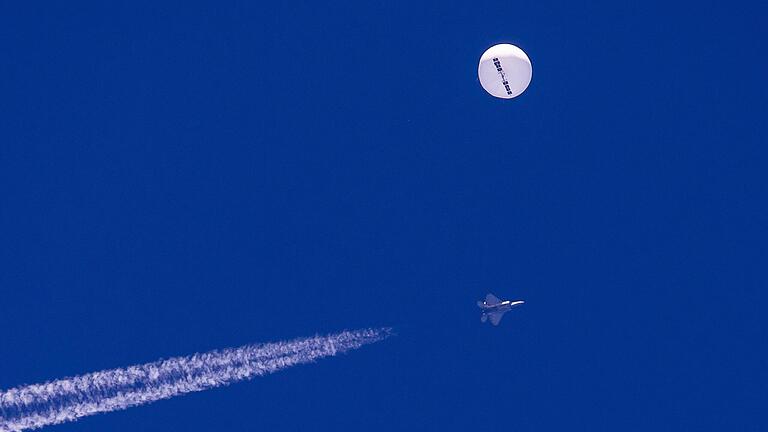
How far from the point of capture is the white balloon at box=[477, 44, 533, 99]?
5666 centimetres

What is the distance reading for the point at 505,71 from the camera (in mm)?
56875

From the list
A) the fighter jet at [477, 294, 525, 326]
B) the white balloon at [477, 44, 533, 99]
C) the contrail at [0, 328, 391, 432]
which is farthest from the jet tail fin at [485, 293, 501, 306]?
the white balloon at [477, 44, 533, 99]

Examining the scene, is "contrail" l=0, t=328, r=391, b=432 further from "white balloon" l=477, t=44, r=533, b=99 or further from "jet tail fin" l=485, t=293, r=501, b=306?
"white balloon" l=477, t=44, r=533, b=99

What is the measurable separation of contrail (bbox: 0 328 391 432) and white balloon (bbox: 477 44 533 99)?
18.3 metres

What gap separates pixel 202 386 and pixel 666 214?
34.8 metres

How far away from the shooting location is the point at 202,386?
5791 centimetres

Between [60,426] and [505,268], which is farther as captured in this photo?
[505,268]

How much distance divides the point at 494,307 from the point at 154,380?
23344 mm

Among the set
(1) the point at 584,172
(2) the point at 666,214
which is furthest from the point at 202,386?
(2) the point at 666,214

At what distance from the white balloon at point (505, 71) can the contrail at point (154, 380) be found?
1828 centimetres

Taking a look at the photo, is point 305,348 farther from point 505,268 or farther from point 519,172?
point 519,172

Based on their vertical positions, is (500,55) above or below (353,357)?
above

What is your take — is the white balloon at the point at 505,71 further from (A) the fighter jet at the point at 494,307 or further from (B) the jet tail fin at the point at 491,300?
(A) the fighter jet at the point at 494,307

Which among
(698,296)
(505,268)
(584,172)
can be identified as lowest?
(698,296)
